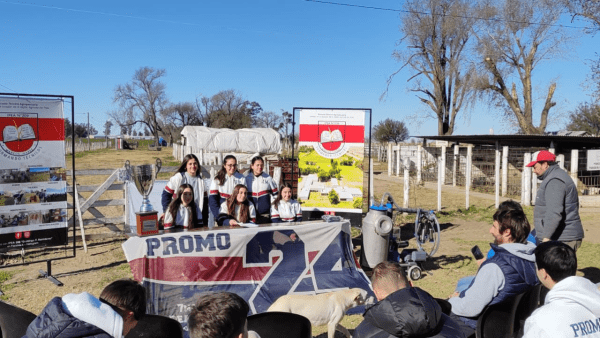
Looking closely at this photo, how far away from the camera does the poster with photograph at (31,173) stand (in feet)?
21.5

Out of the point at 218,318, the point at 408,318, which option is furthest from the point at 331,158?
the point at 218,318

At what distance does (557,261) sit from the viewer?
2570 mm

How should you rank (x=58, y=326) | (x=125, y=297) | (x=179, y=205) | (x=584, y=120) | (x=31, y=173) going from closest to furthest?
(x=58, y=326)
(x=125, y=297)
(x=179, y=205)
(x=31, y=173)
(x=584, y=120)

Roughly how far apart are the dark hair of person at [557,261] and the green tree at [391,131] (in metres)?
56.5

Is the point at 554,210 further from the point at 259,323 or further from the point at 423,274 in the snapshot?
the point at 259,323

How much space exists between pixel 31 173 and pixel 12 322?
468 centimetres

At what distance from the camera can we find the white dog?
4.28 m

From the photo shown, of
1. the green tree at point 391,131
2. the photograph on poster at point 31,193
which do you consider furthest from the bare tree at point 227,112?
the photograph on poster at point 31,193

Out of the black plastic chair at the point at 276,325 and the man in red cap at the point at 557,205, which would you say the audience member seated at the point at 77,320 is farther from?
the man in red cap at the point at 557,205

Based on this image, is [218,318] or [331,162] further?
[331,162]

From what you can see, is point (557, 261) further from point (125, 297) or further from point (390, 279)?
point (125, 297)

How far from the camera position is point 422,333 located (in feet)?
7.20

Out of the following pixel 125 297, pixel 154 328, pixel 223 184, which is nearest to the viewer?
pixel 125 297

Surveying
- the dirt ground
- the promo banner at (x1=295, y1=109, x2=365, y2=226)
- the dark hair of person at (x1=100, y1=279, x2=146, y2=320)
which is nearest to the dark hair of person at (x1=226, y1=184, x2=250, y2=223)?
the dirt ground
